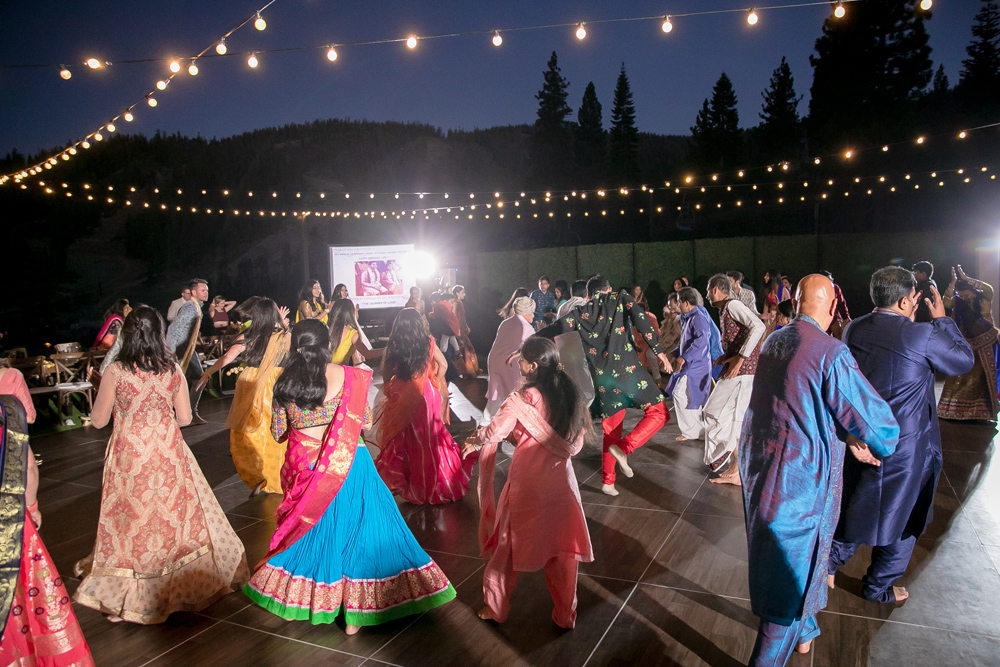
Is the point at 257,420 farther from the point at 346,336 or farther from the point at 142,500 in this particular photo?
the point at 142,500

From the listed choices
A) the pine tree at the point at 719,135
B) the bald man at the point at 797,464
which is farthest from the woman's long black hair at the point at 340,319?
the pine tree at the point at 719,135

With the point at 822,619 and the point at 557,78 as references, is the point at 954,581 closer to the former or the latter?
the point at 822,619

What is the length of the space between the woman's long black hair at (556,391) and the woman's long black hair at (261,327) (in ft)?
8.70

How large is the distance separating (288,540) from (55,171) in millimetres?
29673

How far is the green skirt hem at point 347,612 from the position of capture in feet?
9.66

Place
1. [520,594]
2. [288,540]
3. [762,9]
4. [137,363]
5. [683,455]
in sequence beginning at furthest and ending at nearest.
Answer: [762,9] → [683,455] → [520,594] → [137,363] → [288,540]

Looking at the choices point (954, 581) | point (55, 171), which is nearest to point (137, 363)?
point (954, 581)

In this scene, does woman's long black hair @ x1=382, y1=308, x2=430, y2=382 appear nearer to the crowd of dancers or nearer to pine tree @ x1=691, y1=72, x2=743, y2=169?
the crowd of dancers

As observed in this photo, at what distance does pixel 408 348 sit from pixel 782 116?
35939 mm

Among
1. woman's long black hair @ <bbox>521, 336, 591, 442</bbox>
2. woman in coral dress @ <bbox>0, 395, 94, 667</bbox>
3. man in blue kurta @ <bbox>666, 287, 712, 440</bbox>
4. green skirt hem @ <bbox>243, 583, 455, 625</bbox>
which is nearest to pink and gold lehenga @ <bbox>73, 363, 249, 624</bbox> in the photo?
green skirt hem @ <bbox>243, 583, 455, 625</bbox>

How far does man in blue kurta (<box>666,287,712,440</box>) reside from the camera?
5321 millimetres

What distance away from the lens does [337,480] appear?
2.98 meters

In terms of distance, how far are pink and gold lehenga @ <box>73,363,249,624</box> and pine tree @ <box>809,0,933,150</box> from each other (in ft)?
90.9

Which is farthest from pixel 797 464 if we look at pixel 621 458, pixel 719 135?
pixel 719 135
